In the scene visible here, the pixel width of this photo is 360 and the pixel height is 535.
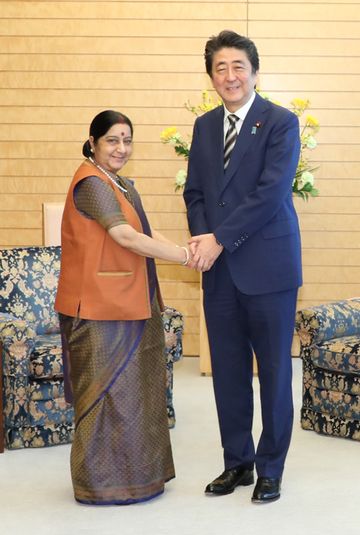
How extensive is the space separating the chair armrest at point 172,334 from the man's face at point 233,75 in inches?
62.5

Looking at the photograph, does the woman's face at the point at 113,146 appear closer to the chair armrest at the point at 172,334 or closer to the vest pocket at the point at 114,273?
the vest pocket at the point at 114,273

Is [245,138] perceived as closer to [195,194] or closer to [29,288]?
[195,194]

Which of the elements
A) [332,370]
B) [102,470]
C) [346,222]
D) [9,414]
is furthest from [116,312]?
[346,222]

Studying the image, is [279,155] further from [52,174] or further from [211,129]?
[52,174]

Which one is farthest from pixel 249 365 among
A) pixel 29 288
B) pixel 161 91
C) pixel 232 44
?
pixel 161 91

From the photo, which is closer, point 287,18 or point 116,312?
point 116,312

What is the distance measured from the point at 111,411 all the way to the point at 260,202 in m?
1.00

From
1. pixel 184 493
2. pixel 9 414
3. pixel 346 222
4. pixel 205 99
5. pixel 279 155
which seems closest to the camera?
pixel 279 155

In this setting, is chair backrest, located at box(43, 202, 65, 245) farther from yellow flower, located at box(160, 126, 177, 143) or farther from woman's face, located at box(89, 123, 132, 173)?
woman's face, located at box(89, 123, 132, 173)

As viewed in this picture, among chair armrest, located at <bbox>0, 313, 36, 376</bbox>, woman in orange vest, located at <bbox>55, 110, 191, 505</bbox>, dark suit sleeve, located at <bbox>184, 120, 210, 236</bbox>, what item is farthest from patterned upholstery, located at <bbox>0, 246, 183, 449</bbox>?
dark suit sleeve, located at <bbox>184, 120, 210, 236</bbox>

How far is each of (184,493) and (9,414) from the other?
1.09m

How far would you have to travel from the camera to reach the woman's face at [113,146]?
3.88 metres

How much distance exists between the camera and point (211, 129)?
4008 mm

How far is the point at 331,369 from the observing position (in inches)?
194
